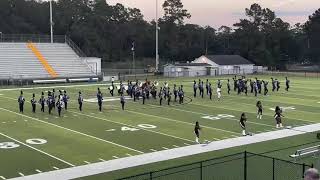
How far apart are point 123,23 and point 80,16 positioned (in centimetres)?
1018

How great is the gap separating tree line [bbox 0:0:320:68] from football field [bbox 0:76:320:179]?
4800 centimetres

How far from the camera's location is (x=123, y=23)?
92812mm

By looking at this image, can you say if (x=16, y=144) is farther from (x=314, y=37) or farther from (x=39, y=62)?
(x=314, y=37)

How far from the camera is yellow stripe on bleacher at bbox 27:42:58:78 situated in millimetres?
52781

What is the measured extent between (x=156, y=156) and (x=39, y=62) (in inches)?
1621

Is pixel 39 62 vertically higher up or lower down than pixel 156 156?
higher up

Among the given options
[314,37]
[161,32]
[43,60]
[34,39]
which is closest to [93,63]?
[43,60]

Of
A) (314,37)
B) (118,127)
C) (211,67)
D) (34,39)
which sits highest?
(314,37)

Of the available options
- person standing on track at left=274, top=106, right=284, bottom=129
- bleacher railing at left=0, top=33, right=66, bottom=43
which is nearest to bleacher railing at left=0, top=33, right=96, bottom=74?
bleacher railing at left=0, top=33, right=66, bottom=43

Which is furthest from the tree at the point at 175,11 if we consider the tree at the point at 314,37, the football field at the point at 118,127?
the football field at the point at 118,127

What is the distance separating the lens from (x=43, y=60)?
5575 cm

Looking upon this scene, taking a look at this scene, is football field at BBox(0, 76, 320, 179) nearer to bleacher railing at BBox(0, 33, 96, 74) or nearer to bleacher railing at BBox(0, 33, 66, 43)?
bleacher railing at BBox(0, 33, 96, 74)

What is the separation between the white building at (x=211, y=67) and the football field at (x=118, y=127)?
29.7 metres

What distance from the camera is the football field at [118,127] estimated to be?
16.3 m
